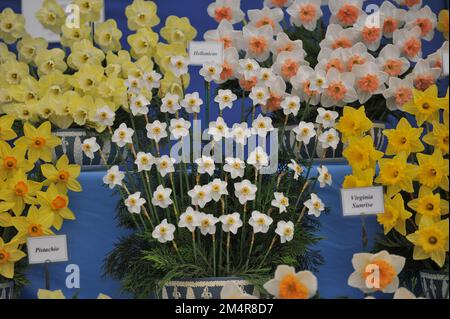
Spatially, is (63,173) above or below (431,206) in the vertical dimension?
above

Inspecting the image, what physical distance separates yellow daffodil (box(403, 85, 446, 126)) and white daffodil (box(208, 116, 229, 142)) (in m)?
0.33

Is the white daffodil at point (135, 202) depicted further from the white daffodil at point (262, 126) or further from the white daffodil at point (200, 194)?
the white daffodil at point (262, 126)

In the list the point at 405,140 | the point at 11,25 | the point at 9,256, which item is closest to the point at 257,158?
the point at 405,140

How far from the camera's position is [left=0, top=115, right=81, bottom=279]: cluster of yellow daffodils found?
1.33 m

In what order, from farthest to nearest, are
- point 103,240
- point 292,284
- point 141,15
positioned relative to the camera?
point 141,15 < point 103,240 < point 292,284

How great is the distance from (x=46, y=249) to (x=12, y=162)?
0.70 ft

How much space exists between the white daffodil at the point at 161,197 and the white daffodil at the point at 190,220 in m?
0.04

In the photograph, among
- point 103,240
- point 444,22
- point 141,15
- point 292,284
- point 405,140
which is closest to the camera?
point 292,284

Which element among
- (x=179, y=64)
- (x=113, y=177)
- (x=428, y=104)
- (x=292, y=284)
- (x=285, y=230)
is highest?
(x=179, y=64)

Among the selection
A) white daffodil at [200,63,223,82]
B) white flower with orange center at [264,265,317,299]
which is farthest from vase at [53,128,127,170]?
white flower with orange center at [264,265,317,299]

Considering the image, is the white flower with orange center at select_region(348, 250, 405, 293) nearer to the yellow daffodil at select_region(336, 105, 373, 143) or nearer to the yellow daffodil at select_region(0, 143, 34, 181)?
the yellow daffodil at select_region(336, 105, 373, 143)

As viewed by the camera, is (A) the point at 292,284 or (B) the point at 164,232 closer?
(A) the point at 292,284

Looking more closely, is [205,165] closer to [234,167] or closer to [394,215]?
[234,167]

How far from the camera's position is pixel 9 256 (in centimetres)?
132
